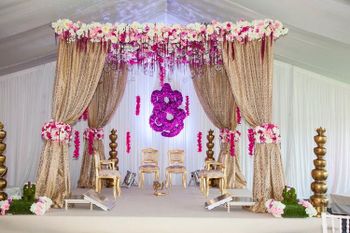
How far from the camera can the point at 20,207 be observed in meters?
5.27

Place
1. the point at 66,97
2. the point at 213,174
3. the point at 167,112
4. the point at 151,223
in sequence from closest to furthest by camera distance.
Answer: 1. the point at 151,223
2. the point at 66,97
3. the point at 213,174
4. the point at 167,112

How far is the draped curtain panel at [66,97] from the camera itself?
223 inches

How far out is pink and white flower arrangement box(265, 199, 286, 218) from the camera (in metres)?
5.12

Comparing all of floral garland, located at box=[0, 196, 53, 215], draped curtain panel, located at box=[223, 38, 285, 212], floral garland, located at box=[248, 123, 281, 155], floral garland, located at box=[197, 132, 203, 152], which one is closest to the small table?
floral garland, located at box=[0, 196, 53, 215]

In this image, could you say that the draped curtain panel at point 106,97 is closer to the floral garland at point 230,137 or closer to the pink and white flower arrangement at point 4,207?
the floral garland at point 230,137

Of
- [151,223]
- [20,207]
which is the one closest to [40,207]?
[20,207]

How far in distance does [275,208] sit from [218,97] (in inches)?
141

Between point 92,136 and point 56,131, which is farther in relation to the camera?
point 92,136

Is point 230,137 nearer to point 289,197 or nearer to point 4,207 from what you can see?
point 289,197

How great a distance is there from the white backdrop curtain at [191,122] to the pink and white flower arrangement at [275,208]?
190 inches

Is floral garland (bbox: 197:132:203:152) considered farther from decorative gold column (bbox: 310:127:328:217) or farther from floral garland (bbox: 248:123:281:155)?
decorative gold column (bbox: 310:127:328:217)

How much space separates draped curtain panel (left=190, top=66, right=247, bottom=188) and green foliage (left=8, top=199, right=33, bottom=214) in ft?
13.7

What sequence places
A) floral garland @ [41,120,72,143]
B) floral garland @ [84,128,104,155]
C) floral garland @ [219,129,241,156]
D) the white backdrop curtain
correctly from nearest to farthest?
1. floral garland @ [41,120,72,143]
2. floral garland @ [219,129,241,156]
3. floral garland @ [84,128,104,155]
4. the white backdrop curtain

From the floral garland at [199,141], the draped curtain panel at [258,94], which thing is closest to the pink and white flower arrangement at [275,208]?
the draped curtain panel at [258,94]
